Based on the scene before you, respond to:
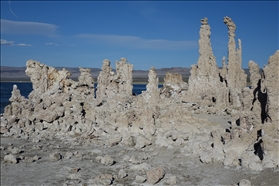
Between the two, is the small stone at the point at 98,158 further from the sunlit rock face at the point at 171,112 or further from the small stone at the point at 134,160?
the sunlit rock face at the point at 171,112

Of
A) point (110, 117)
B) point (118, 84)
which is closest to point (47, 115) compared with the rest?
point (110, 117)

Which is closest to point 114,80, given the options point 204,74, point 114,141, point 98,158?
point 204,74

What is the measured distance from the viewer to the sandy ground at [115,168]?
11.0 metres

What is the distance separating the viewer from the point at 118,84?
26.0m

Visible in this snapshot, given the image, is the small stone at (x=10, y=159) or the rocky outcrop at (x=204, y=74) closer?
the small stone at (x=10, y=159)

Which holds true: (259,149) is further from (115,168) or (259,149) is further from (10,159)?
(10,159)

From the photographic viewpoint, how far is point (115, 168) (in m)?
12.8

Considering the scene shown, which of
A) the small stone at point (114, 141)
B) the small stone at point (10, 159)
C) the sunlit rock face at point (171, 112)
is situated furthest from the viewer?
the small stone at point (114, 141)

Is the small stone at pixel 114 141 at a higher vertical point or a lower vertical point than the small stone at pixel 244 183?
higher

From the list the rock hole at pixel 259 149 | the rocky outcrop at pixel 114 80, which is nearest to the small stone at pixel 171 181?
the rock hole at pixel 259 149

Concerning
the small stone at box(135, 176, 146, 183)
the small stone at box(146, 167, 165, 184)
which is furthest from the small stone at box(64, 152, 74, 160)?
the small stone at box(146, 167, 165, 184)

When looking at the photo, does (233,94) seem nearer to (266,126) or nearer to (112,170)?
(266,126)

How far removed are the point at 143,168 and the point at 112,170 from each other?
47.4 inches

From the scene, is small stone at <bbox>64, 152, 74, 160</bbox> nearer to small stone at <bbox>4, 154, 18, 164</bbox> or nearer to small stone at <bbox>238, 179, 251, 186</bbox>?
small stone at <bbox>4, 154, 18, 164</bbox>
